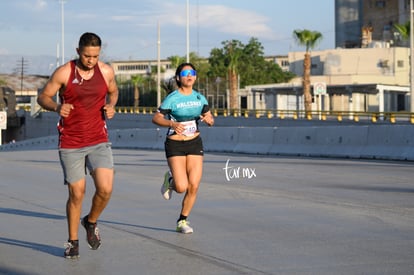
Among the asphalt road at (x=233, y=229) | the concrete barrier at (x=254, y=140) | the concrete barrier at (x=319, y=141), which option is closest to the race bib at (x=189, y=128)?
the asphalt road at (x=233, y=229)

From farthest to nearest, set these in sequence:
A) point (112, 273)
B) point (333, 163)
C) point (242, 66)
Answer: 1. point (242, 66)
2. point (333, 163)
3. point (112, 273)

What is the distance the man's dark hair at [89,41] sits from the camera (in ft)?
27.3

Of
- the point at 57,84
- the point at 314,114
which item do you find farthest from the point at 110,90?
the point at 314,114

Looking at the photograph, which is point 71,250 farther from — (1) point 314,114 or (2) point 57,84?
(1) point 314,114

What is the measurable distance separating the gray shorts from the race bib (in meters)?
1.90

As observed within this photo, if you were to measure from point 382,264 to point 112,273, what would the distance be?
217cm

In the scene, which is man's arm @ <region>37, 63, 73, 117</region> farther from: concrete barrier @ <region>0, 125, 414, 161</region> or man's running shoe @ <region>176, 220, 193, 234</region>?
concrete barrier @ <region>0, 125, 414, 161</region>

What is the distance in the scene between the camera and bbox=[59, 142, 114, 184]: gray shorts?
8.55 meters

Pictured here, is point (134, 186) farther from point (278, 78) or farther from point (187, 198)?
point (278, 78)

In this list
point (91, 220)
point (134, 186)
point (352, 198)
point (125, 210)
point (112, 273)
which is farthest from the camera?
point (134, 186)

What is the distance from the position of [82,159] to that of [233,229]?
2589mm

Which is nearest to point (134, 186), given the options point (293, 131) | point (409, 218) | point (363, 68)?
point (409, 218)

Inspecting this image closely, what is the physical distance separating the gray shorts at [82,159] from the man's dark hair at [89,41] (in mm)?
888

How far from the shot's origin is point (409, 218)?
11523 mm
